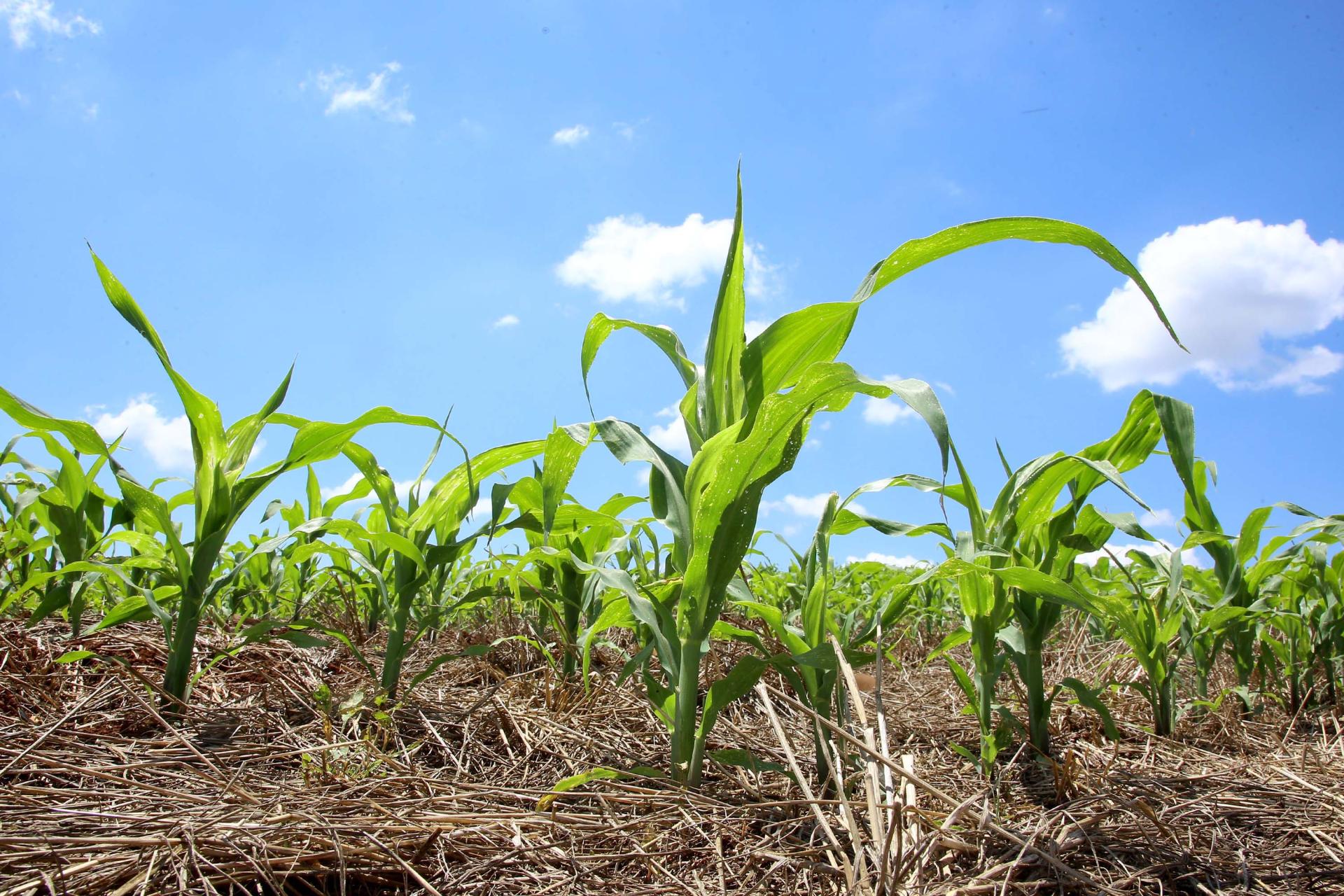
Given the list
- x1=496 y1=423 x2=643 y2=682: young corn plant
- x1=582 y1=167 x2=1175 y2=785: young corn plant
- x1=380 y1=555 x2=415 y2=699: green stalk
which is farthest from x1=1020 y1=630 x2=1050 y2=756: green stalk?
x1=380 y1=555 x2=415 y2=699: green stalk

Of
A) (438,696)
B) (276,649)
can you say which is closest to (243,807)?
(438,696)

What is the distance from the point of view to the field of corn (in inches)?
44.2

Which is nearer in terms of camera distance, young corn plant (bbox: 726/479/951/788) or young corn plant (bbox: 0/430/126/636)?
young corn plant (bbox: 726/479/951/788)

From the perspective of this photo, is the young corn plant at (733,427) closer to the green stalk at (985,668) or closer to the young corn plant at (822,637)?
the young corn plant at (822,637)

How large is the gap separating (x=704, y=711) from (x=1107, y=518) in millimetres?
1149

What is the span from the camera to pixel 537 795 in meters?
1.43

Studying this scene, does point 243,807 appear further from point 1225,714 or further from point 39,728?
point 1225,714

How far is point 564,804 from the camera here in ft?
4.55

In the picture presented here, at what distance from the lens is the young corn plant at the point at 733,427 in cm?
123

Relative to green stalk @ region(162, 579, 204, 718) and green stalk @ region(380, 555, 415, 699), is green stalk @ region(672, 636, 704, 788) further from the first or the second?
green stalk @ region(162, 579, 204, 718)

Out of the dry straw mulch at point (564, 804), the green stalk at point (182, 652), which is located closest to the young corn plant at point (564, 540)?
the dry straw mulch at point (564, 804)

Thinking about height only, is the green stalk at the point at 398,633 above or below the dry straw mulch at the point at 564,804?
above

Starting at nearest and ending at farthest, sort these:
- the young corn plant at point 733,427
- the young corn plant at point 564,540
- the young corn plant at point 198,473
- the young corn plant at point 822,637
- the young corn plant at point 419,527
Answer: the young corn plant at point 733,427 < the young corn plant at point 822,637 < the young corn plant at point 564,540 < the young corn plant at point 198,473 < the young corn plant at point 419,527

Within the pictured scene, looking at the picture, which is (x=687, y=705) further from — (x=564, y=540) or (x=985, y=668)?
(x=564, y=540)
